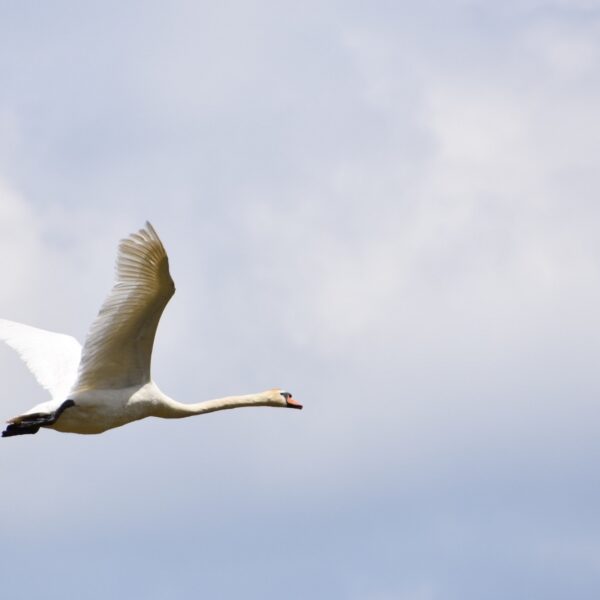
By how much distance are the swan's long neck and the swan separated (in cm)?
1

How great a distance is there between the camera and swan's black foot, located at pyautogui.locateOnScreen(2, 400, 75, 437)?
27.7 meters

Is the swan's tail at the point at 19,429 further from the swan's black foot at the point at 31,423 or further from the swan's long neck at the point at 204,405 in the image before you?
the swan's long neck at the point at 204,405

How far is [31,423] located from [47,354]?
3103 millimetres

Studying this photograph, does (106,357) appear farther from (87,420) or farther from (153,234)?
(153,234)

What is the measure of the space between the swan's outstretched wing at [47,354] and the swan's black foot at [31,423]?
32.7 inches

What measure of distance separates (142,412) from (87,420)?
Result: 0.89 m

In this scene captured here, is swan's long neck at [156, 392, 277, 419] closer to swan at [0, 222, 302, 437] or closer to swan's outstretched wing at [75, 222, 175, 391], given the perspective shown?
swan at [0, 222, 302, 437]

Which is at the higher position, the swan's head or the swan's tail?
the swan's head

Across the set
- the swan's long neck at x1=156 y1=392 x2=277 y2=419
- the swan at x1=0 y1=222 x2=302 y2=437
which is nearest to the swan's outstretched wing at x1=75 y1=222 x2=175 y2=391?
the swan at x1=0 y1=222 x2=302 y2=437

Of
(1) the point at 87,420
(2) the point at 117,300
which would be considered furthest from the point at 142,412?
(2) the point at 117,300

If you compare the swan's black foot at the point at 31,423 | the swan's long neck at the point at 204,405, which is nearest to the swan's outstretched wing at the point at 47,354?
the swan's black foot at the point at 31,423

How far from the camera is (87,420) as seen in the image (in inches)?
1115

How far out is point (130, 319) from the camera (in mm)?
27125

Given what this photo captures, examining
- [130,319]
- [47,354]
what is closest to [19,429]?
[130,319]
